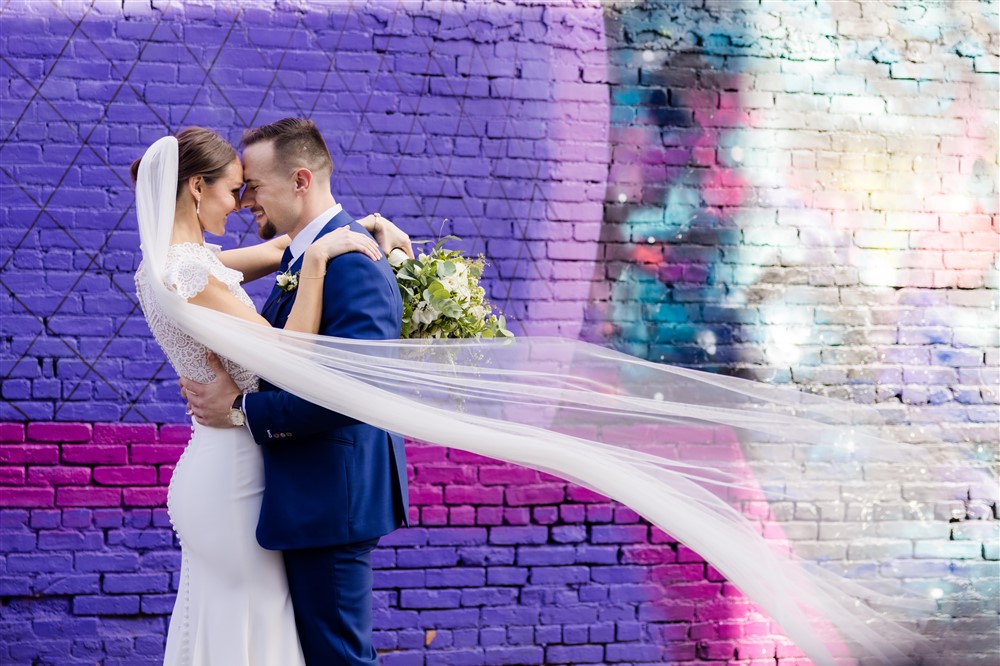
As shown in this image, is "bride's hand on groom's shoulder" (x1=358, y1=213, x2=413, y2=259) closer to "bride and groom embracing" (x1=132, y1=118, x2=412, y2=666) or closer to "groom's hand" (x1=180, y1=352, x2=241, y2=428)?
"bride and groom embracing" (x1=132, y1=118, x2=412, y2=666)

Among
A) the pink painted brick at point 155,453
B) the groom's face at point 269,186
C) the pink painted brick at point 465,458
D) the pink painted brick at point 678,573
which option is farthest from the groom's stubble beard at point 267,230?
the pink painted brick at point 678,573

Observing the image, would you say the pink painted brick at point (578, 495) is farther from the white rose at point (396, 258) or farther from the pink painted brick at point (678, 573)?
the white rose at point (396, 258)

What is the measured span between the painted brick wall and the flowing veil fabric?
116 cm

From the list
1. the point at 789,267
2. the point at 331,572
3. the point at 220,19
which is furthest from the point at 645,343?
the point at 220,19

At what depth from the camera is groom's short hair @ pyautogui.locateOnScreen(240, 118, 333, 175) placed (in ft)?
8.13

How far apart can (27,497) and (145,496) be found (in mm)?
402

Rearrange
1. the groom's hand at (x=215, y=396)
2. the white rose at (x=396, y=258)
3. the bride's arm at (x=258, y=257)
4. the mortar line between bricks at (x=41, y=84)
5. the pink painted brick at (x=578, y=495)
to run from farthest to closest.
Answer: the pink painted brick at (x=578, y=495), the mortar line between bricks at (x=41, y=84), the bride's arm at (x=258, y=257), the white rose at (x=396, y=258), the groom's hand at (x=215, y=396)

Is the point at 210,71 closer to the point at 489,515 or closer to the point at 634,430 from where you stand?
the point at 489,515

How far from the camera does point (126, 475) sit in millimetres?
3393

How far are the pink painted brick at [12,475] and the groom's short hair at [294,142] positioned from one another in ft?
5.42

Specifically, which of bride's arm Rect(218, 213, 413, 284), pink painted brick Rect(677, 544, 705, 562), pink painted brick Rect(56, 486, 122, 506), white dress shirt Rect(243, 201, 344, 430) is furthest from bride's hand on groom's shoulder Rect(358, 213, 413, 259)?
pink painted brick Rect(677, 544, 705, 562)

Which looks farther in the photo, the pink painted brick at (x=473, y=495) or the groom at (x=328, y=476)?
the pink painted brick at (x=473, y=495)

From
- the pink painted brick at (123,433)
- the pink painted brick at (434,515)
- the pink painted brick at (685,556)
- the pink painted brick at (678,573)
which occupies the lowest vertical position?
the pink painted brick at (678,573)

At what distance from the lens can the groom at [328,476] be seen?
7.49ft
